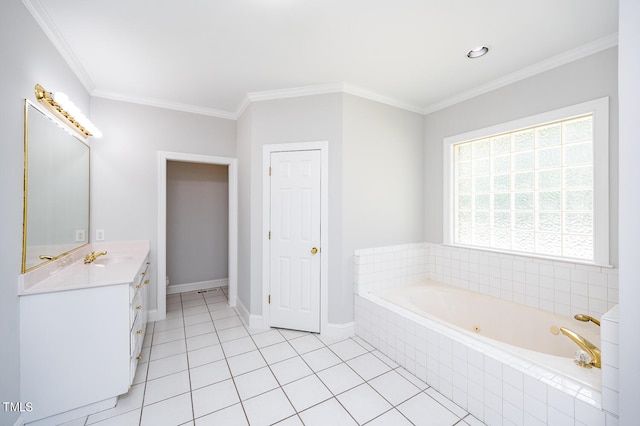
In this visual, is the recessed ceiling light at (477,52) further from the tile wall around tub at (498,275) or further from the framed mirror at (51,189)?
the framed mirror at (51,189)

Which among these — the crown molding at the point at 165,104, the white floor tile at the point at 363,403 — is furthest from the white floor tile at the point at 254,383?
the crown molding at the point at 165,104

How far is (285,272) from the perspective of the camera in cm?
274

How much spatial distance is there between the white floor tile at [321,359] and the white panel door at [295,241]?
1.13 feet

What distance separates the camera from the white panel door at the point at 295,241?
265cm

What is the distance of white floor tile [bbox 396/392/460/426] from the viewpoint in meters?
1.56

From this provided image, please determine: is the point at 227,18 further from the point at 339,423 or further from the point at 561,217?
the point at 561,217

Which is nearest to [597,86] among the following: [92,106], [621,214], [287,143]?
[621,214]

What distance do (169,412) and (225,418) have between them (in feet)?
1.24

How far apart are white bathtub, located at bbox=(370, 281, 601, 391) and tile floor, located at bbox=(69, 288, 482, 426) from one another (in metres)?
0.51

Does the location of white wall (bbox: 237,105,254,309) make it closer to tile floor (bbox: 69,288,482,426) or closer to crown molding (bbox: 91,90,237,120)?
crown molding (bbox: 91,90,237,120)

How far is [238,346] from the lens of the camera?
2406 mm

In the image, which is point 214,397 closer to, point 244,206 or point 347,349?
point 347,349

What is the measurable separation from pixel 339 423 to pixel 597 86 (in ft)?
9.82

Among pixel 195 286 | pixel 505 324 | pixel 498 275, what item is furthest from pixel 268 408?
pixel 195 286
